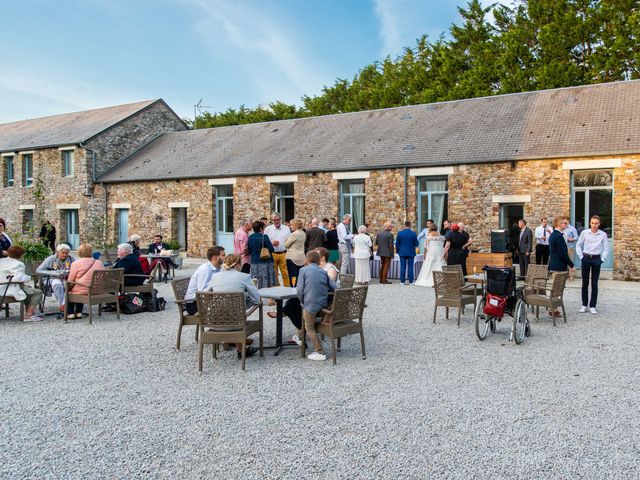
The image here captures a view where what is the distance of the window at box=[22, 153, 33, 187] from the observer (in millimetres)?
27719

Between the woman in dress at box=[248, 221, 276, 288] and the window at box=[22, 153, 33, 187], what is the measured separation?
70.8ft

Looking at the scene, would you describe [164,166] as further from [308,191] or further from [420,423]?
[420,423]

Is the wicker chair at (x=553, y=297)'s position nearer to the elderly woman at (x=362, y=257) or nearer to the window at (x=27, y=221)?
the elderly woman at (x=362, y=257)

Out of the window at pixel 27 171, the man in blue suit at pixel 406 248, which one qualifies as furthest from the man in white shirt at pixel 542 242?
the window at pixel 27 171

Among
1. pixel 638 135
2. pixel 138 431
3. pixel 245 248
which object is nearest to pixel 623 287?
pixel 638 135

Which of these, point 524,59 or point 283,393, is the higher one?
point 524,59

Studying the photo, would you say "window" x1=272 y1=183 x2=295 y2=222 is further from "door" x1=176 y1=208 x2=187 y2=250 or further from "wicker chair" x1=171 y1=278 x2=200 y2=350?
"wicker chair" x1=171 y1=278 x2=200 y2=350

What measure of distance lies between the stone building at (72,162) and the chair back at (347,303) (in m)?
20.8

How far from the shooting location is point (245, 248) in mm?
10734

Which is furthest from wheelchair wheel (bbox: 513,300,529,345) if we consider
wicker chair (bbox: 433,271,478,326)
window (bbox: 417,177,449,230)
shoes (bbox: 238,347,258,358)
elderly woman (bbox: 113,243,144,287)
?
window (bbox: 417,177,449,230)

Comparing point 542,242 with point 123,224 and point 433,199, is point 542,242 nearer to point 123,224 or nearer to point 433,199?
point 433,199

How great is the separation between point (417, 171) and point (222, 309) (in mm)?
12657

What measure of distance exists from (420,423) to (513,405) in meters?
0.99

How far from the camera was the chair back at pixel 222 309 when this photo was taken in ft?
20.4
